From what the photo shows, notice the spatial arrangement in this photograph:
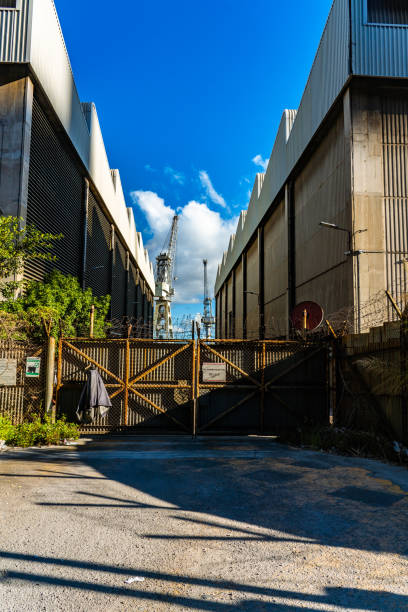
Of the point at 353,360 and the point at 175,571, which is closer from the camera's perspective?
the point at 175,571

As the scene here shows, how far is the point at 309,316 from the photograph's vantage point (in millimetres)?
16047

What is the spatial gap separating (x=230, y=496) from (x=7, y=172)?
628 inches

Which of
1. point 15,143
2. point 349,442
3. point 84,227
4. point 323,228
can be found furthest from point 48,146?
point 349,442

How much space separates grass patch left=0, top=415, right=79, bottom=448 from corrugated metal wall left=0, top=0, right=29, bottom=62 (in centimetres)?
1453

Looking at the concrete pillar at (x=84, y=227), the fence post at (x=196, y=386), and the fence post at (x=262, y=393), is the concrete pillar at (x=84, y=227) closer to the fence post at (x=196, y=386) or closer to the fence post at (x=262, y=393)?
the fence post at (x=196, y=386)

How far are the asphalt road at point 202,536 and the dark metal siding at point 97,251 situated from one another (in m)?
22.0

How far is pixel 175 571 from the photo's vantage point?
4367 mm

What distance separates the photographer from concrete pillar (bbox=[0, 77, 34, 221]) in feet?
58.7

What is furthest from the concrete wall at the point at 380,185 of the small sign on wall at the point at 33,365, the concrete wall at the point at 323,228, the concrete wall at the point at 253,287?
the concrete wall at the point at 253,287

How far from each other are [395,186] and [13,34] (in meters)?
17.3

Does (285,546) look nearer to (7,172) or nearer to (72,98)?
(7,172)

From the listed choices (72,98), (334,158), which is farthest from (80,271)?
(334,158)

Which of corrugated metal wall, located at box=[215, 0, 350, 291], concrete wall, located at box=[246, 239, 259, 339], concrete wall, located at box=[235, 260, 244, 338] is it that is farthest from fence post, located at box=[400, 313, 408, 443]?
concrete wall, located at box=[235, 260, 244, 338]

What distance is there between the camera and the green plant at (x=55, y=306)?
13.6m
